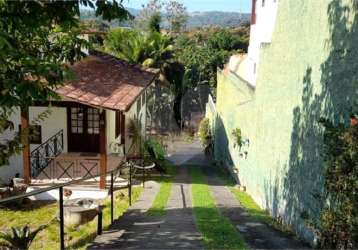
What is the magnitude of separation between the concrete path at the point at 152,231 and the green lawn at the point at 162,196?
0.54 ft

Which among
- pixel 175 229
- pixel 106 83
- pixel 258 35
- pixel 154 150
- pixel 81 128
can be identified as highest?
pixel 258 35

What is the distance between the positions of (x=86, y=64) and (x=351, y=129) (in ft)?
50.3

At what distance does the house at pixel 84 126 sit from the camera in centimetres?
1461

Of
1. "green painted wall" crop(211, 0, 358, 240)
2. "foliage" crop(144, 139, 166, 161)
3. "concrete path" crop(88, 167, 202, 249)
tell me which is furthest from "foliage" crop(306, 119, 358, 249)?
"foliage" crop(144, 139, 166, 161)

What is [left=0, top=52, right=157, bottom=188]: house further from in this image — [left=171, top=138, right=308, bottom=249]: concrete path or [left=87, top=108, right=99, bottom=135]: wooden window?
[left=171, top=138, right=308, bottom=249]: concrete path

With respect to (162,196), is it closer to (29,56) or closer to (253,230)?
(253,230)

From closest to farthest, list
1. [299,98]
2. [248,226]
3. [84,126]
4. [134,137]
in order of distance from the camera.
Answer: [248,226], [299,98], [84,126], [134,137]

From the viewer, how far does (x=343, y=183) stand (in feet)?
18.0

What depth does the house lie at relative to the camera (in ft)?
47.9

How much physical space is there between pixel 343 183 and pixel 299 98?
430cm

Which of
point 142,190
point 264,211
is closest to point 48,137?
point 142,190

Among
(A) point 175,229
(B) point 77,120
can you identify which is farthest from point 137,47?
(A) point 175,229

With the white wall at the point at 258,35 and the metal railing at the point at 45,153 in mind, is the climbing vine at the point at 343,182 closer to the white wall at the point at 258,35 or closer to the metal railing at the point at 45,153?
the metal railing at the point at 45,153

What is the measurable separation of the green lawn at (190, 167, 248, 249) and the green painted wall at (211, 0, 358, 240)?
151 cm
